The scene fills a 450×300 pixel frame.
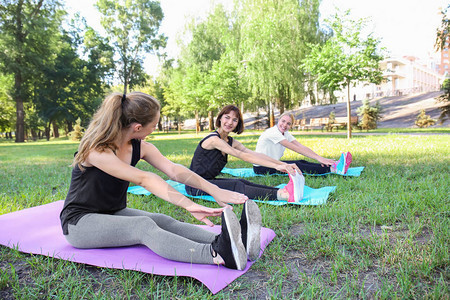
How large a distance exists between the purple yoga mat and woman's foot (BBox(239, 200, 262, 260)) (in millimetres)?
131

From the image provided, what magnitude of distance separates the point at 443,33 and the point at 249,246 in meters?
14.1

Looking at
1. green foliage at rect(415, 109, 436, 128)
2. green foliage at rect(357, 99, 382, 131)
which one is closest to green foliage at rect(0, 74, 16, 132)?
green foliage at rect(357, 99, 382, 131)

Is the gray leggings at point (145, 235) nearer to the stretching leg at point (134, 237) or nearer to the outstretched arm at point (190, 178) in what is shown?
the stretching leg at point (134, 237)

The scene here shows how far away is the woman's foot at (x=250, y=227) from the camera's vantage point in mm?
1974

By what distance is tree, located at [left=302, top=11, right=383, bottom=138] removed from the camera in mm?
10586

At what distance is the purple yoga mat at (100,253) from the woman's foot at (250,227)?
13 cm

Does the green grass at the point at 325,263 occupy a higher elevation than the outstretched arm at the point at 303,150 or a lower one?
lower

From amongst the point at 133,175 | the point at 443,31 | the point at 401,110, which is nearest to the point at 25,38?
the point at 443,31

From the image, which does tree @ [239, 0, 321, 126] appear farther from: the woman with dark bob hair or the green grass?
the green grass

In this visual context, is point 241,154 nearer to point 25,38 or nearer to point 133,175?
point 133,175

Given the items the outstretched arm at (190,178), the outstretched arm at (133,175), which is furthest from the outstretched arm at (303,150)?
the outstretched arm at (133,175)

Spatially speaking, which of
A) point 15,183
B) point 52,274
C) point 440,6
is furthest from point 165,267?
point 440,6

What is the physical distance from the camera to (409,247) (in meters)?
2.15

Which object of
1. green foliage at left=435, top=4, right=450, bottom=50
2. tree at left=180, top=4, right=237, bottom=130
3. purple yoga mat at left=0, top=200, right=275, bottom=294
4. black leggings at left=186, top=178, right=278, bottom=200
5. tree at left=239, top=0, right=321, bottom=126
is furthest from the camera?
tree at left=180, top=4, right=237, bottom=130
